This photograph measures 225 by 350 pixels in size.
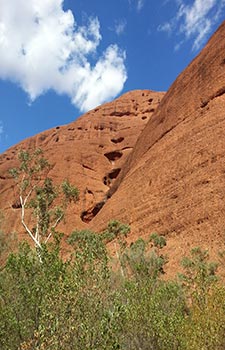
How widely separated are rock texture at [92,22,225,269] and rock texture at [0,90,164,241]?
1494cm

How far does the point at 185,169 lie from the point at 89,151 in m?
42.4

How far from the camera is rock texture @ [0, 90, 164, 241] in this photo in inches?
2926

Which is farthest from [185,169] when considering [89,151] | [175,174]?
[89,151]

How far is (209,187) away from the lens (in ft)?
133

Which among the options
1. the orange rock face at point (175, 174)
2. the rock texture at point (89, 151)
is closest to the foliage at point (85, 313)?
the orange rock face at point (175, 174)

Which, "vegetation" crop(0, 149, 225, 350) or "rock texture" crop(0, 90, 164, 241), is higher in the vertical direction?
"rock texture" crop(0, 90, 164, 241)

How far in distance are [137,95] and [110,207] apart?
197 feet

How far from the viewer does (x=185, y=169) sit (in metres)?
45.6

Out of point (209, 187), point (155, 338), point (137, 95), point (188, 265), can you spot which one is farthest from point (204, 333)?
point (137, 95)

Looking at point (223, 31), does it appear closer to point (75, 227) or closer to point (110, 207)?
point (110, 207)

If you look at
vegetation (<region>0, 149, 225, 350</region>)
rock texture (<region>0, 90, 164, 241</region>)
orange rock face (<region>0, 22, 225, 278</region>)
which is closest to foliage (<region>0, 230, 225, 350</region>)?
vegetation (<region>0, 149, 225, 350</region>)

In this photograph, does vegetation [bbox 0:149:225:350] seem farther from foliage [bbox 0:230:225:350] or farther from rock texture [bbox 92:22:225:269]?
rock texture [bbox 92:22:225:269]

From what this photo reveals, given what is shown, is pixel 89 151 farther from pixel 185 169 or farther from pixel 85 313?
pixel 85 313

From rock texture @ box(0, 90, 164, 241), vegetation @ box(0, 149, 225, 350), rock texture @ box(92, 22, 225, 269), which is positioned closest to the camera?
vegetation @ box(0, 149, 225, 350)
